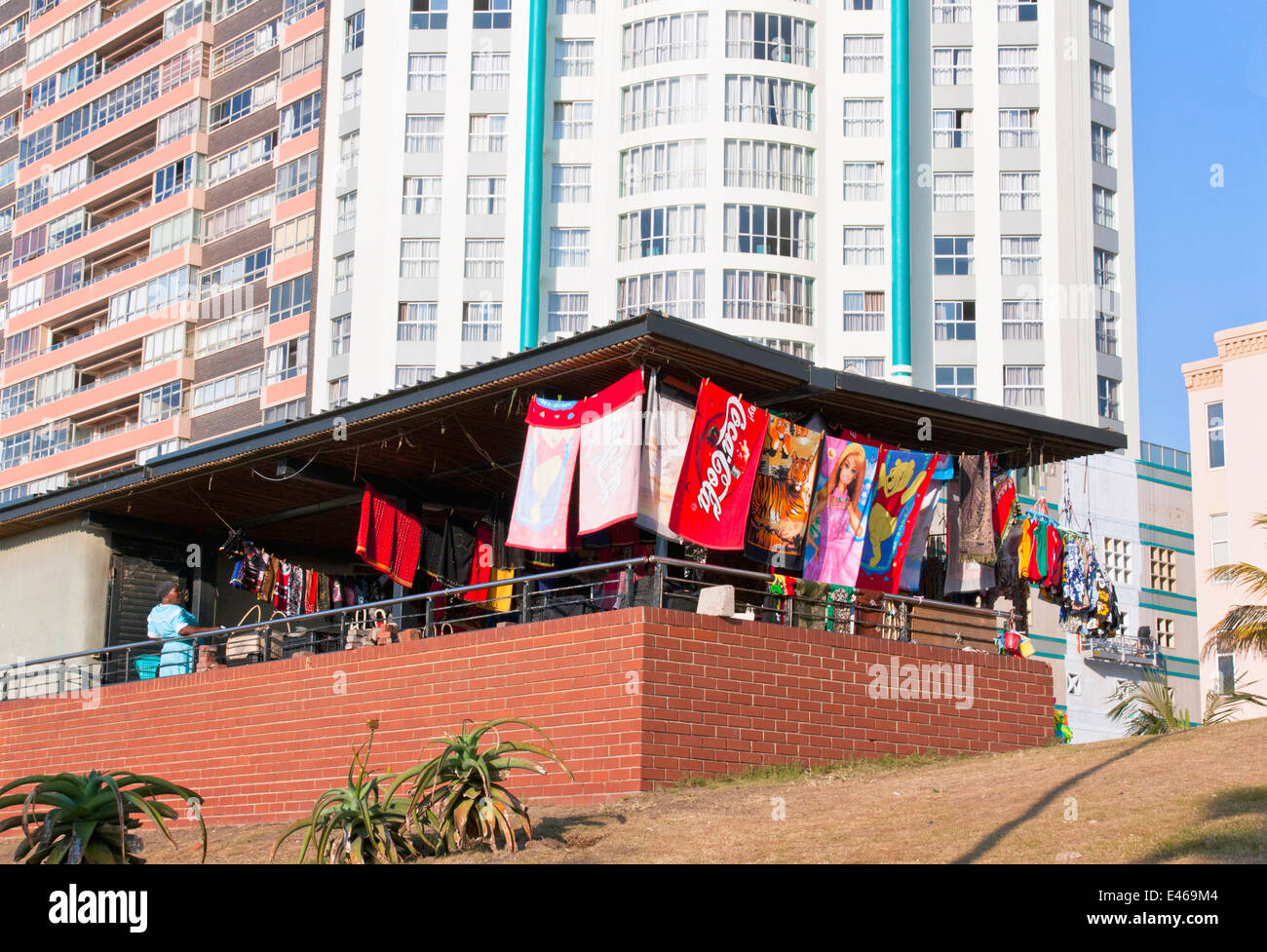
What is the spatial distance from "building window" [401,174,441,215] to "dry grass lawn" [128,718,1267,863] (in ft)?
177

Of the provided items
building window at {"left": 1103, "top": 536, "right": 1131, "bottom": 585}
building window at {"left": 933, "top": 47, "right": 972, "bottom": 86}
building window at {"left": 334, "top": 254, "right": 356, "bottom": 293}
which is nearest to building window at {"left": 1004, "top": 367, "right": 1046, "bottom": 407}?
building window at {"left": 1103, "top": 536, "right": 1131, "bottom": 585}

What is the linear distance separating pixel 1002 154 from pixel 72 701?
5467 centimetres

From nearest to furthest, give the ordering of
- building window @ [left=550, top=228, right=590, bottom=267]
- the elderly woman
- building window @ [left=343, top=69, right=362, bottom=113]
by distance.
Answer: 1. the elderly woman
2. building window @ [left=550, top=228, right=590, bottom=267]
3. building window @ [left=343, top=69, right=362, bottom=113]

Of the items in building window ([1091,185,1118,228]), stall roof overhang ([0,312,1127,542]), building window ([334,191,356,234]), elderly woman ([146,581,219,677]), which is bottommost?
elderly woman ([146,581,219,677])

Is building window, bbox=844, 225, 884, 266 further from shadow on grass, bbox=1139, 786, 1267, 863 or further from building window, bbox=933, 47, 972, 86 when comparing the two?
shadow on grass, bbox=1139, 786, 1267, 863

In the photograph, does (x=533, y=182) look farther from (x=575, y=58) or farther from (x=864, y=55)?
(x=864, y=55)

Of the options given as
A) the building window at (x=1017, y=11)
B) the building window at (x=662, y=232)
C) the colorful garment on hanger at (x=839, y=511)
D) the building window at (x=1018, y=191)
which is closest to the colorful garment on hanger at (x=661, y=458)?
the colorful garment on hanger at (x=839, y=511)

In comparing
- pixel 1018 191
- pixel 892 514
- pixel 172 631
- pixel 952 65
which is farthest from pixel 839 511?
pixel 952 65

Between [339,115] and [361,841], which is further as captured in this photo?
[339,115]

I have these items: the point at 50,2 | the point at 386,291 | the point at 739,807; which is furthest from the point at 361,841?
the point at 50,2

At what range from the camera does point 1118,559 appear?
66188mm

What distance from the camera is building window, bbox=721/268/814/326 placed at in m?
65.7

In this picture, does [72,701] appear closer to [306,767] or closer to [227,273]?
[306,767]

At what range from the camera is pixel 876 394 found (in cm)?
1975
